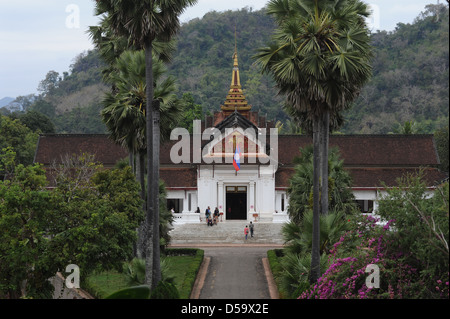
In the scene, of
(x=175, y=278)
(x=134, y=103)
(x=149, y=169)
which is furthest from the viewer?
(x=134, y=103)

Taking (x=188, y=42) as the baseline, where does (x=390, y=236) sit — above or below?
below

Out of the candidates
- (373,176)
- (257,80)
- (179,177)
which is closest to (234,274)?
(179,177)

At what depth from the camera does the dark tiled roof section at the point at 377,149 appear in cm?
4719

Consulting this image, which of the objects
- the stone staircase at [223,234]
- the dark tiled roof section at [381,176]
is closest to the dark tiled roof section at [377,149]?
the dark tiled roof section at [381,176]

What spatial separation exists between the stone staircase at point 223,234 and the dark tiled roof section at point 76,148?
8971mm

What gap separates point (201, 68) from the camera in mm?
124812

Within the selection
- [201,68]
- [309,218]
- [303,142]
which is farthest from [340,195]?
[201,68]

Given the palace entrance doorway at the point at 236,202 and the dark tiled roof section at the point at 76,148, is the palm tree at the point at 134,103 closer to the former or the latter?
the palace entrance doorway at the point at 236,202

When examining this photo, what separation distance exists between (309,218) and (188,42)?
120 metres

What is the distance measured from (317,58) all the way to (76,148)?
33.2 m

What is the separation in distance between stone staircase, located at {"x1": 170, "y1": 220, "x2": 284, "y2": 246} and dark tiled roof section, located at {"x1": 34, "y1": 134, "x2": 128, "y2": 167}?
897 centimetres

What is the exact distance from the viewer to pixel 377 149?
48031mm

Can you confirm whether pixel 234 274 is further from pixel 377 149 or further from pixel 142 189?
pixel 377 149
